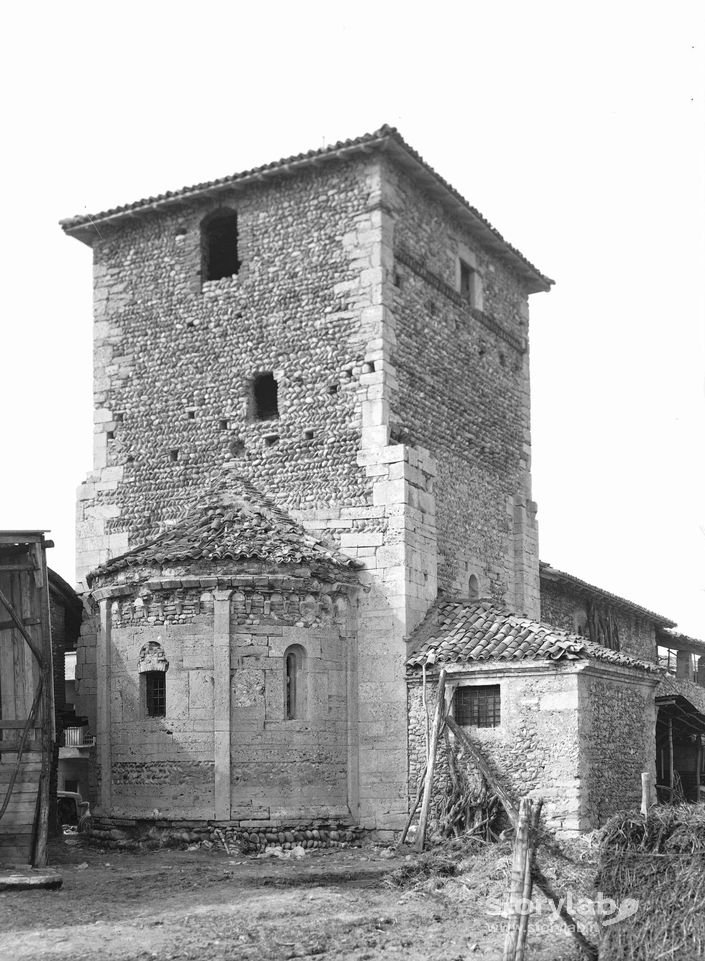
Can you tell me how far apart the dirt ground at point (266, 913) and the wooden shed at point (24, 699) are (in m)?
0.89

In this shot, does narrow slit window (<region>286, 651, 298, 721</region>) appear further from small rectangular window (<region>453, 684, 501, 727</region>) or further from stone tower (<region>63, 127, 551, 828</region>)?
small rectangular window (<region>453, 684, 501, 727</region>)

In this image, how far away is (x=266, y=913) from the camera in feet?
46.4

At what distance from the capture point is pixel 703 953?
36.1 ft

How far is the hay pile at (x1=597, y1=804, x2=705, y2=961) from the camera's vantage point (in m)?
11.2

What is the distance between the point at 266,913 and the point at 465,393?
12.2 metres

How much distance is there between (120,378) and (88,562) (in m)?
3.56

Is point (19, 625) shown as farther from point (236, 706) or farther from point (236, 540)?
point (236, 540)

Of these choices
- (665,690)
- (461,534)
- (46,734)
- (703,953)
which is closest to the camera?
(703,953)

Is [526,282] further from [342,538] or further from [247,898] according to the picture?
[247,898]

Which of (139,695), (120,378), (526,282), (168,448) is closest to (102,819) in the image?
(139,695)

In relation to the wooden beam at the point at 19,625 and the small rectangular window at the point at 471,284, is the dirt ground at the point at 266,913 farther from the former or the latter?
the small rectangular window at the point at 471,284

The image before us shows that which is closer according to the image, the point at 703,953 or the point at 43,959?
the point at 703,953

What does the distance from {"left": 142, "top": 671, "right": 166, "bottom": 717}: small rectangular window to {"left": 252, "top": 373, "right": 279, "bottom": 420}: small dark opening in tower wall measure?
17.0 feet

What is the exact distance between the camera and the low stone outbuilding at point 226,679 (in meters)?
19.3
